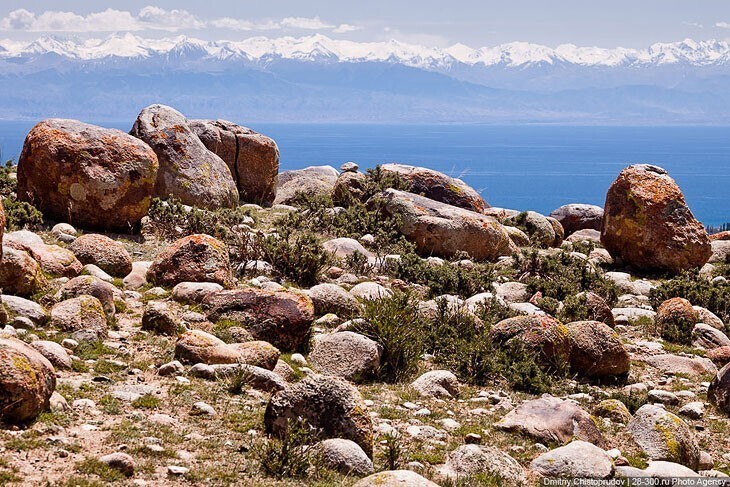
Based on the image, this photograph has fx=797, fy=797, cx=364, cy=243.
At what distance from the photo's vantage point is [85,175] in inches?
680

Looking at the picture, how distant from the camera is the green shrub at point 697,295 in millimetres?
18031

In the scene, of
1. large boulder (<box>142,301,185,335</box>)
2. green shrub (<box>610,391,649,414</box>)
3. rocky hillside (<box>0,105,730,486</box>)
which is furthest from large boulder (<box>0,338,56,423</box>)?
green shrub (<box>610,391,649,414</box>)

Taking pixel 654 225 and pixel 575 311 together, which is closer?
pixel 575 311

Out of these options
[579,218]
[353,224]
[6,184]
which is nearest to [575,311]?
[353,224]

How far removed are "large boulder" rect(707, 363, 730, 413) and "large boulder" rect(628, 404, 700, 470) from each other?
82.1 inches

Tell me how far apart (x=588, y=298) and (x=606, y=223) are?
26.1ft

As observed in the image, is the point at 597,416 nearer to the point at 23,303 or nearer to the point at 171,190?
the point at 23,303

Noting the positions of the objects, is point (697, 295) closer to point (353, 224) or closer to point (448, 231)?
point (448, 231)

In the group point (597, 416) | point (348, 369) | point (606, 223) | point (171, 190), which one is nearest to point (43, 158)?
point (171, 190)

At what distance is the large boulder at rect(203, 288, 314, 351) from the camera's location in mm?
11461

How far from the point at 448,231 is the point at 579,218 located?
472 inches

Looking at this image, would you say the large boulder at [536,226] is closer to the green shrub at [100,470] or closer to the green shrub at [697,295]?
the green shrub at [697,295]

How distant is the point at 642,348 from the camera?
14586mm

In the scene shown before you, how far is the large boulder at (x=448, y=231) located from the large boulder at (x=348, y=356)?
412 inches
